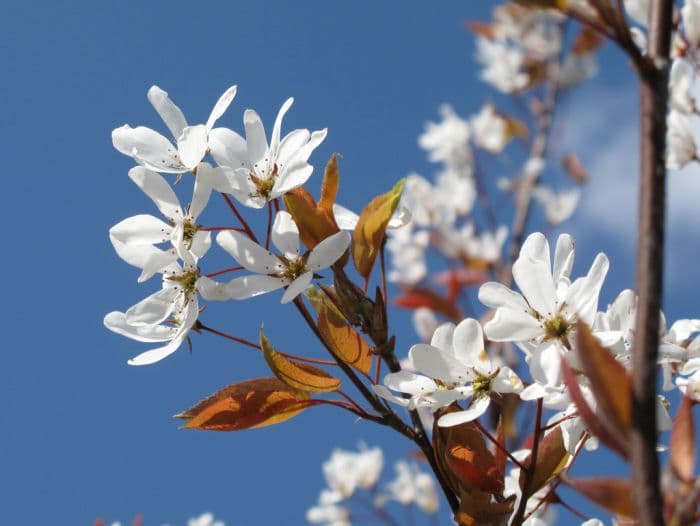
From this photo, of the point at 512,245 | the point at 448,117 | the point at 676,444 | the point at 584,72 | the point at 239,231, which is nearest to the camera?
the point at 676,444

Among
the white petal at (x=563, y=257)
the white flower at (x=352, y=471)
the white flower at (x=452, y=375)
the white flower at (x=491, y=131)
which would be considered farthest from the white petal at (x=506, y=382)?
the white flower at (x=491, y=131)

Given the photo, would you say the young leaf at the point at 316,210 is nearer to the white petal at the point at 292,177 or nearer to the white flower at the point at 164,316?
the white petal at the point at 292,177

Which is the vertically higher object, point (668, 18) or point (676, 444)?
point (668, 18)

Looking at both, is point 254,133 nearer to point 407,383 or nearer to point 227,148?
point 227,148

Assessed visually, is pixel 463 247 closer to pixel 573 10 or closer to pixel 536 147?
pixel 536 147

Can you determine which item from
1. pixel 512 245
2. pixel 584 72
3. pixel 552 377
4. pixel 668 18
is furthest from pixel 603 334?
pixel 584 72

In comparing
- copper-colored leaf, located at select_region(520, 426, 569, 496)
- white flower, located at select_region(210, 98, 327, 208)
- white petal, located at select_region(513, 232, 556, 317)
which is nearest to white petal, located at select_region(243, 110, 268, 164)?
white flower, located at select_region(210, 98, 327, 208)

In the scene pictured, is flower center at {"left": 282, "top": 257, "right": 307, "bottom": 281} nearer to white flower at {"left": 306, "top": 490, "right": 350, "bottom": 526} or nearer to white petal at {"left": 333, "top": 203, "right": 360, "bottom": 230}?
white petal at {"left": 333, "top": 203, "right": 360, "bottom": 230}
